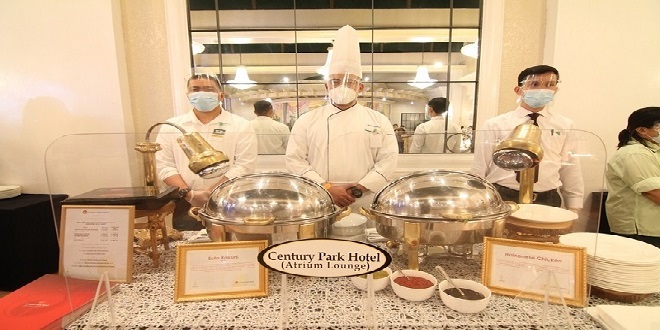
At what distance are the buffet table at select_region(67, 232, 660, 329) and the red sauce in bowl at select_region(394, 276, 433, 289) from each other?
48mm

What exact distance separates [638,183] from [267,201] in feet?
8.55

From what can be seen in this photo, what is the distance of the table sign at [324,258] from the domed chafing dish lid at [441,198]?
10.6 inches

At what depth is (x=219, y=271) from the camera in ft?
3.65

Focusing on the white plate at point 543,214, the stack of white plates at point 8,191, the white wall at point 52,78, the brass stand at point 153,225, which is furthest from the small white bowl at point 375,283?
the stack of white plates at point 8,191

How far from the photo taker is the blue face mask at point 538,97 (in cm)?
216

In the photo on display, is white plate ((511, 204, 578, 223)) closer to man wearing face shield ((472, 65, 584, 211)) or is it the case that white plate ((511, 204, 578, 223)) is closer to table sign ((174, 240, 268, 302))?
man wearing face shield ((472, 65, 584, 211))

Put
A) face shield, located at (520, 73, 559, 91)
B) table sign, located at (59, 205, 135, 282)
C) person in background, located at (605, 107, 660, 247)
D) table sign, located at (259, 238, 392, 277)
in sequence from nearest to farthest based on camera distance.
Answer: table sign, located at (259, 238, 392, 277) → table sign, located at (59, 205, 135, 282) → face shield, located at (520, 73, 559, 91) → person in background, located at (605, 107, 660, 247)

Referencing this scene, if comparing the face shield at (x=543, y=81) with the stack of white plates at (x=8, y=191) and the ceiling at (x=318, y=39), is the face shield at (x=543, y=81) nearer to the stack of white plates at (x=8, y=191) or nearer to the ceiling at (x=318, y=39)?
the ceiling at (x=318, y=39)

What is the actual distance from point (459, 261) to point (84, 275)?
142 centimetres

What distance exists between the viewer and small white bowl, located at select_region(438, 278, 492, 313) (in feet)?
Answer: 3.29

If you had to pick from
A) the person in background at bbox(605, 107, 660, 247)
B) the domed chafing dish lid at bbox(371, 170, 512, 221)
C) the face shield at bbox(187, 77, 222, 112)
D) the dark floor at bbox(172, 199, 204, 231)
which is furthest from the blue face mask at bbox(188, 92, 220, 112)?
the person in background at bbox(605, 107, 660, 247)

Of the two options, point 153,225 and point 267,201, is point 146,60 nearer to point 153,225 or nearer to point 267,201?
point 153,225

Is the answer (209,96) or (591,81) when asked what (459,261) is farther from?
(591,81)

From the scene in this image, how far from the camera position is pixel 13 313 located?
1.07 metres
